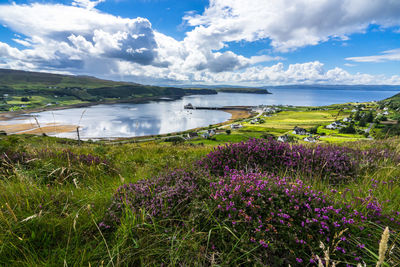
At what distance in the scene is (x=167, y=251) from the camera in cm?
222

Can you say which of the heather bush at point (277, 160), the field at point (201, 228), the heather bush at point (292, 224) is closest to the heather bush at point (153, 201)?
the field at point (201, 228)

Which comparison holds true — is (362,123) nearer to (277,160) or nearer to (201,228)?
(277,160)

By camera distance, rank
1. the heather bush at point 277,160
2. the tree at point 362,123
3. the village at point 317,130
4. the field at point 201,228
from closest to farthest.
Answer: the field at point 201,228
the heather bush at point 277,160
the village at point 317,130
the tree at point 362,123

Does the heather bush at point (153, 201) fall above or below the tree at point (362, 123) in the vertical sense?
above

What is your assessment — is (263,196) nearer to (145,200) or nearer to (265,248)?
(265,248)

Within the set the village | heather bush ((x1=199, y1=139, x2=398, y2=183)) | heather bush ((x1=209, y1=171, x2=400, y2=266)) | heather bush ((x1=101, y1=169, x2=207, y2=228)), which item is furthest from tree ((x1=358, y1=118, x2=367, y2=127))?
heather bush ((x1=101, y1=169, x2=207, y2=228))

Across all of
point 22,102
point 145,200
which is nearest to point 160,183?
point 145,200

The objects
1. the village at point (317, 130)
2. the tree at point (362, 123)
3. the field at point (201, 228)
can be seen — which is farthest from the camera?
the tree at point (362, 123)

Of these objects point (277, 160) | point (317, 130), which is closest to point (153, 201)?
point (277, 160)

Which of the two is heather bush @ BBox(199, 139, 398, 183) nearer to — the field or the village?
the field

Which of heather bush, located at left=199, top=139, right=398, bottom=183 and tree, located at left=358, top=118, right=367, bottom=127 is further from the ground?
heather bush, located at left=199, top=139, right=398, bottom=183

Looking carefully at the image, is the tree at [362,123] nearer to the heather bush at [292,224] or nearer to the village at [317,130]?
the village at [317,130]

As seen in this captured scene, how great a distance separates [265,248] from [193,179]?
75.4 inches

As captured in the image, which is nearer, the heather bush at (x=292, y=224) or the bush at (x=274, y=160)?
the heather bush at (x=292, y=224)
